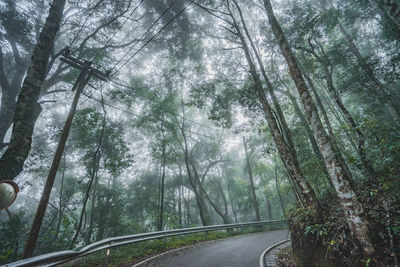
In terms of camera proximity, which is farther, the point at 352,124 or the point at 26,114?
the point at 352,124

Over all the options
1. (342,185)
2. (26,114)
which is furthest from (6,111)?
(342,185)

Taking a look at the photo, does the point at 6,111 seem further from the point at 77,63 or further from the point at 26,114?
the point at 26,114

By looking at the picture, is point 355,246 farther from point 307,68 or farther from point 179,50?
point 179,50

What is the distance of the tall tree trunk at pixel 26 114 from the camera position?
19.1 ft

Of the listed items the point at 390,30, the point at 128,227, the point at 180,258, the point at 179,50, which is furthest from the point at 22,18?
→ the point at 390,30

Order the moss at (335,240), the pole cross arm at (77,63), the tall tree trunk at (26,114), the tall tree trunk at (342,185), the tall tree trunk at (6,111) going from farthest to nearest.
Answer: the tall tree trunk at (6,111) < the pole cross arm at (77,63) < the tall tree trunk at (26,114) < the tall tree trunk at (342,185) < the moss at (335,240)

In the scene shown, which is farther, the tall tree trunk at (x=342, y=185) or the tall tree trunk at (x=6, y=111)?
the tall tree trunk at (x=6, y=111)

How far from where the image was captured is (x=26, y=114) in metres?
6.52

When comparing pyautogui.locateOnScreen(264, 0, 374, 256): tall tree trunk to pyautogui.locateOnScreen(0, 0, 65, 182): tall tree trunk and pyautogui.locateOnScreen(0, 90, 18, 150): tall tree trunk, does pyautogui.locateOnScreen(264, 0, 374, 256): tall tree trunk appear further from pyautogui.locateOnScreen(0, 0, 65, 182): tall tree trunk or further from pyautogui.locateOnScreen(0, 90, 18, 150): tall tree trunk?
pyautogui.locateOnScreen(0, 90, 18, 150): tall tree trunk

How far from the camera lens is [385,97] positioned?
35.0 ft

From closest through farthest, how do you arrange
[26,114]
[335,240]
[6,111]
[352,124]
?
[335,240] < [26,114] < [352,124] < [6,111]

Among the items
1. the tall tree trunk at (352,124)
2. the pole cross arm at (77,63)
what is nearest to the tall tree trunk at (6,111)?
the pole cross arm at (77,63)

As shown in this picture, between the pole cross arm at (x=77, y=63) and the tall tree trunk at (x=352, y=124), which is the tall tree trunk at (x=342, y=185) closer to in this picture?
the tall tree trunk at (x=352, y=124)

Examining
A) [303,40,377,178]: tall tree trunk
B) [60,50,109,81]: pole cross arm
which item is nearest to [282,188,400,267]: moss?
[303,40,377,178]: tall tree trunk
